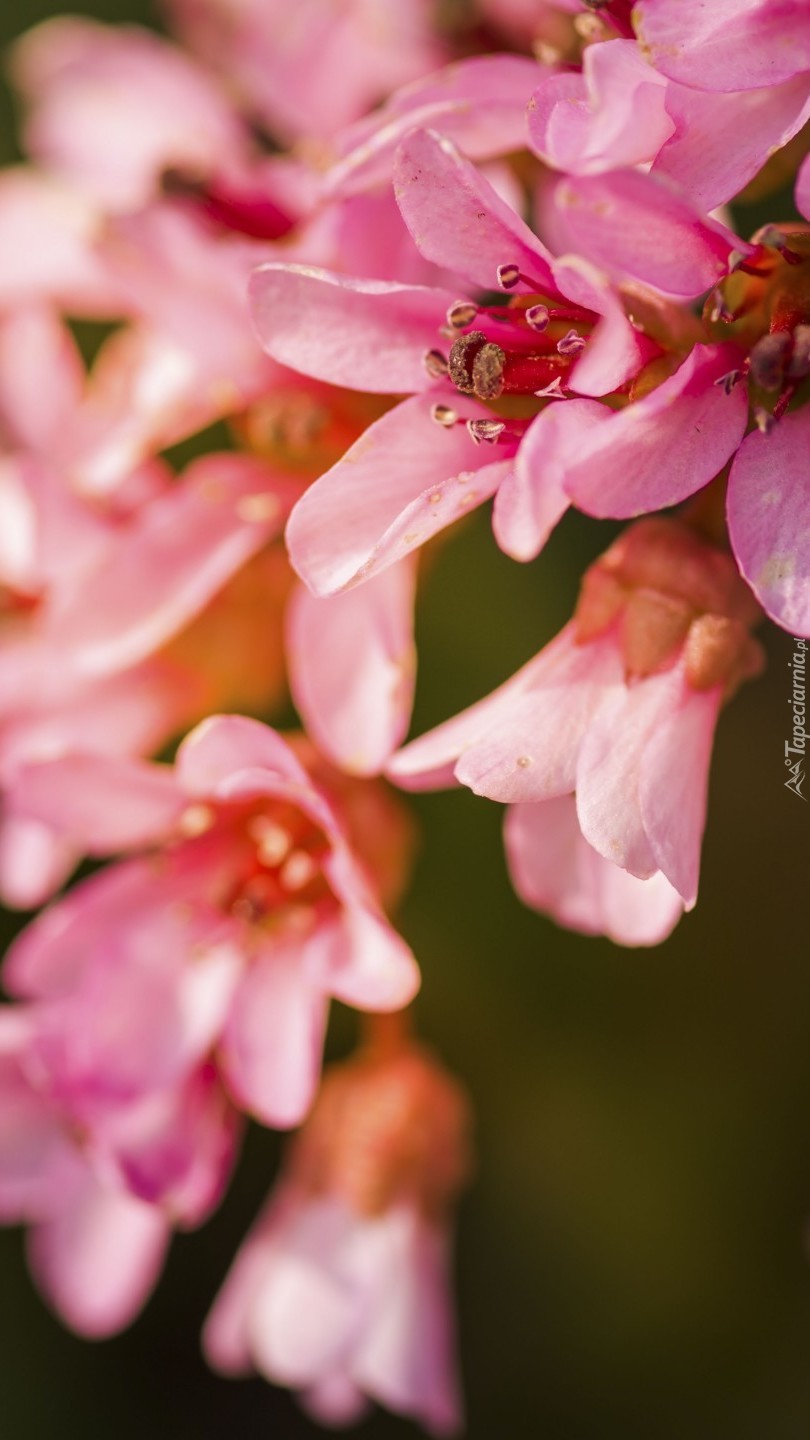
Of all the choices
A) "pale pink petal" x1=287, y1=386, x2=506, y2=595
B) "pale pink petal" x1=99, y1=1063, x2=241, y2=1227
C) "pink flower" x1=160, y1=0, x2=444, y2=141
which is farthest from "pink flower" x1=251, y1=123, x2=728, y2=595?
"pink flower" x1=160, y1=0, x2=444, y2=141

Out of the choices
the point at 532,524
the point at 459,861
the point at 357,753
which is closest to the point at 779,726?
the point at 459,861

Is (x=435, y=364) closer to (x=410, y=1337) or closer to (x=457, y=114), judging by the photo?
(x=457, y=114)

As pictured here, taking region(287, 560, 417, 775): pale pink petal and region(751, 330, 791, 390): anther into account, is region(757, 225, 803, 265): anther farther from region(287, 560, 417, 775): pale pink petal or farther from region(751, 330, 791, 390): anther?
region(287, 560, 417, 775): pale pink petal

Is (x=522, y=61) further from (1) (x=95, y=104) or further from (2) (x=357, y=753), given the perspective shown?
(1) (x=95, y=104)

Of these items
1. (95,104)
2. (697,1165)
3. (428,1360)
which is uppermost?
(95,104)

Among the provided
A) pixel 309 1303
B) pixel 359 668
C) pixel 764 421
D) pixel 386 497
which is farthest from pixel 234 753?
pixel 309 1303

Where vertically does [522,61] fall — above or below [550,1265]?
above

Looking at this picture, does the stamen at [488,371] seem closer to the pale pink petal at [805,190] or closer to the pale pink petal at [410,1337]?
the pale pink petal at [805,190]
